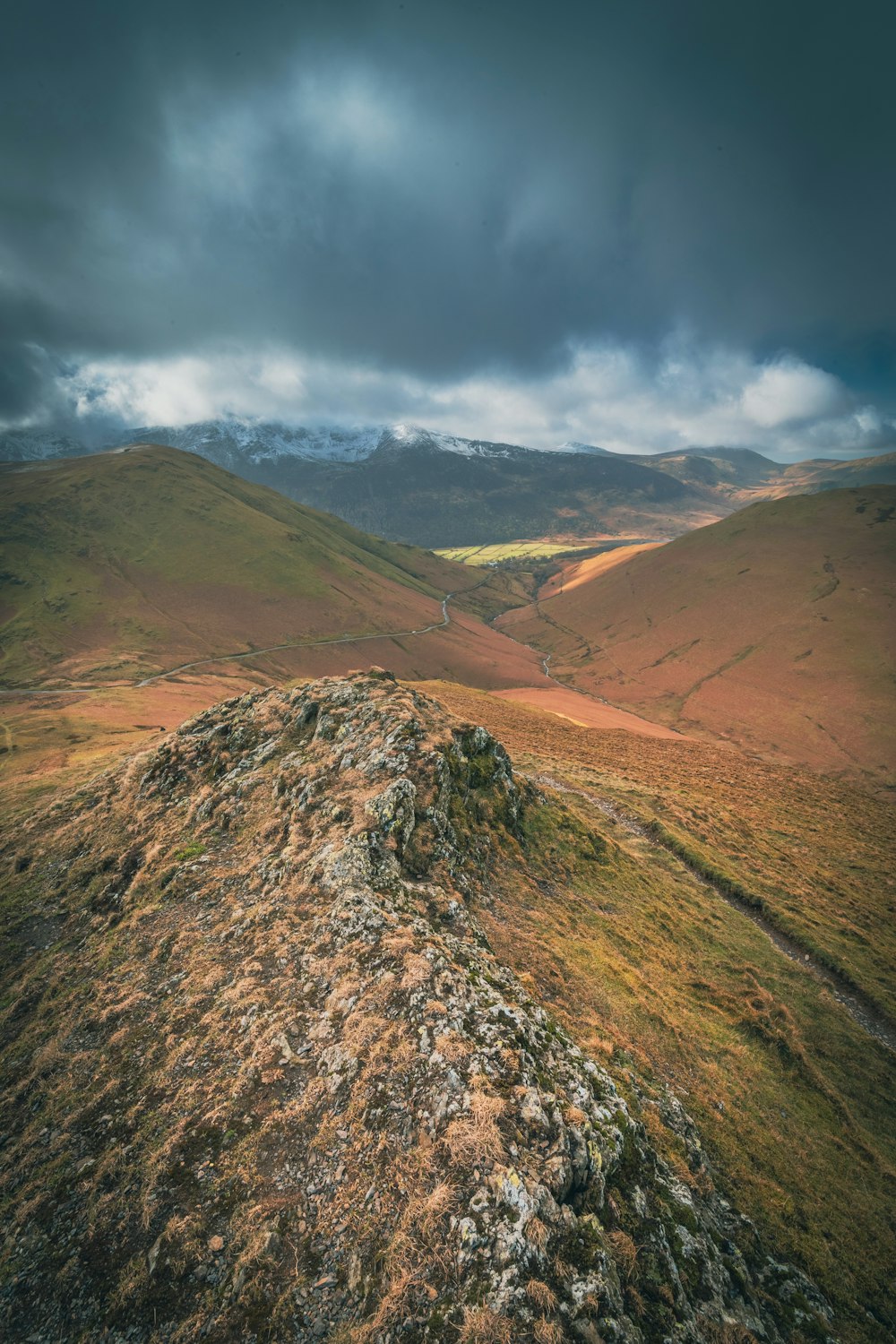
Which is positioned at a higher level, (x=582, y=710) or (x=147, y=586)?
(x=147, y=586)

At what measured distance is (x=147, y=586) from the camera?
473 feet

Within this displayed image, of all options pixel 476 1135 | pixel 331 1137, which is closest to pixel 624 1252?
pixel 476 1135

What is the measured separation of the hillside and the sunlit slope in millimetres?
68408

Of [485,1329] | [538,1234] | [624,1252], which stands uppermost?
[538,1234]

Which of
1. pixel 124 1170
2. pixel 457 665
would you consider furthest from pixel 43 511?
pixel 124 1170

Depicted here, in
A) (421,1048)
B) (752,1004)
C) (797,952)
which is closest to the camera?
(421,1048)

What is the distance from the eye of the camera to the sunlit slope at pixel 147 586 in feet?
371

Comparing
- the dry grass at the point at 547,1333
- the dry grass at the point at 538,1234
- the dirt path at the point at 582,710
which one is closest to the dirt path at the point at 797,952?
the dry grass at the point at 538,1234

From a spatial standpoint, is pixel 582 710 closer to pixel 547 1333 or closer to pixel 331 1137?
pixel 331 1137

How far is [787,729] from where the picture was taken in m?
87.1

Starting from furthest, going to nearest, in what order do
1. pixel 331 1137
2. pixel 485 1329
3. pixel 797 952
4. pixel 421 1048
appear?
pixel 797 952
pixel 421 1048
pixel 331 1137
pixel 485 1329

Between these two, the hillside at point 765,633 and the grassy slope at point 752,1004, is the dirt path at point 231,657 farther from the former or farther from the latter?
the grassy slope at point 752,1004

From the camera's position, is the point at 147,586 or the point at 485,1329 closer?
the point at 485,1329

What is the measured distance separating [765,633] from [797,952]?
4400 inches
